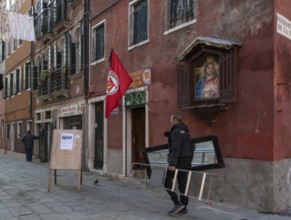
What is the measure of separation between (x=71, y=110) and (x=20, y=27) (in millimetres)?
3941

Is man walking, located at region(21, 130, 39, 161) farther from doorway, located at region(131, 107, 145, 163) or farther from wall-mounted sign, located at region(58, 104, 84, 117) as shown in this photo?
doorway, located at region(131, 107, 145, 163)

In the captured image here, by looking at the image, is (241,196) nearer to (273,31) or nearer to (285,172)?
(285,172)

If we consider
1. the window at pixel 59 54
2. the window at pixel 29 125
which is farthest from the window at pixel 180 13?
the window at pixel 29 125

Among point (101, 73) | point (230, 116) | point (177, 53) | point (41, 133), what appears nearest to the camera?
point (230, 116)

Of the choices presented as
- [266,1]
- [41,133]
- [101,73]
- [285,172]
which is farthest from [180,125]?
[41,133]

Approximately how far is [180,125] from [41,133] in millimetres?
16450

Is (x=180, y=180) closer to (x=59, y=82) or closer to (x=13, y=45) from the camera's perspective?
(x=59, y=82)

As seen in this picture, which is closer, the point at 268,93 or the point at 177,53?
the point at 268,93

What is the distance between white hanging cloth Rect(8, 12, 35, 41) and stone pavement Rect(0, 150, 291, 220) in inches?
289

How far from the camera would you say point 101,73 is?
52.5ft

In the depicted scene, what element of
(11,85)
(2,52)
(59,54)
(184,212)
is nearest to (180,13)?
(184,212)

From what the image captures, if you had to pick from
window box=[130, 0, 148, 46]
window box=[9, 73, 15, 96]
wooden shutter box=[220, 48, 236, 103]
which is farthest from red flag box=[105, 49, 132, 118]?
window box=[9, 73, 15, 96]

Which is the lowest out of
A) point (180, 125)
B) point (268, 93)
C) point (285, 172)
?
point (285, 172)

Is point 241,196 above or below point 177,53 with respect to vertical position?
below
